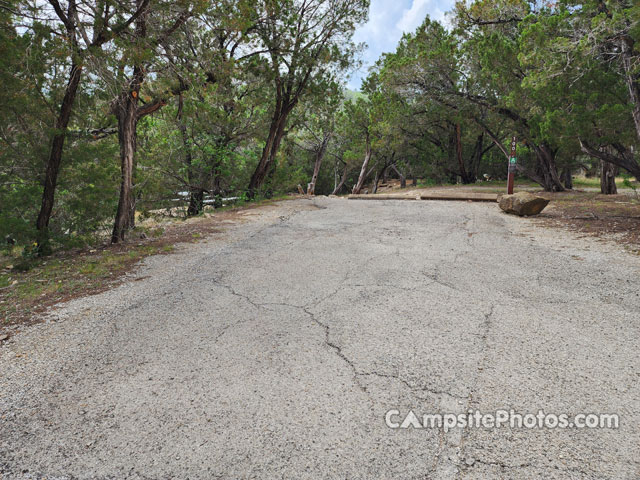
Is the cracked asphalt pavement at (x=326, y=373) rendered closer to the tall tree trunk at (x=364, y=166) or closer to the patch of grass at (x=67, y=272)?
the patch of grass at (x=67, y=272)

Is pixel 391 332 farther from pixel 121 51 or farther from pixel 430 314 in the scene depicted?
pixel 121 51

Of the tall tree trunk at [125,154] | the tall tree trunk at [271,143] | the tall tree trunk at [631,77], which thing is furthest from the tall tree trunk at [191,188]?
the tall tree trunk at [631,77]

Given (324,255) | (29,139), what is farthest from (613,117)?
(29,139)

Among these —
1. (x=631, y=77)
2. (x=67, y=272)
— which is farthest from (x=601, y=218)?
(x=67, y=272)

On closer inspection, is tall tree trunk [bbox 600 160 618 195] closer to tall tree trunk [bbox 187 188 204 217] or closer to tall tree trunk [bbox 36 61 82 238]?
tall tree trunk [bbox 187 188 204 217]

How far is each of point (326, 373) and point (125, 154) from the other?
5.51m

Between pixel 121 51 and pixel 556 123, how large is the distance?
9.79 m

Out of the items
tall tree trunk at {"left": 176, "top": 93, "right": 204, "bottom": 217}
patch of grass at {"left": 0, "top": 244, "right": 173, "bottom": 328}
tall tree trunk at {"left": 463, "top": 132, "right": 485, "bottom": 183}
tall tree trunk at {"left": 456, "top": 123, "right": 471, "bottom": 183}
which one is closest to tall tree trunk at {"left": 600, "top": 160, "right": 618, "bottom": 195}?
tall tree trunk at {"left": 456, "top": 123, "right": 471, "bottom": 183}

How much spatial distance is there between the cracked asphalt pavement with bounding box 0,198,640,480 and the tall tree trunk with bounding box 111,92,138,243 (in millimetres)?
2376

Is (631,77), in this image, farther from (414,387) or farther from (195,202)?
(195,202)

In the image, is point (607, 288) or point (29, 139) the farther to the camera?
point (29, 139)

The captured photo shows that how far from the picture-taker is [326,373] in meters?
2.38

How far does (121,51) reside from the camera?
5.46 metres

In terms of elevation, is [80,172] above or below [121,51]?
below
